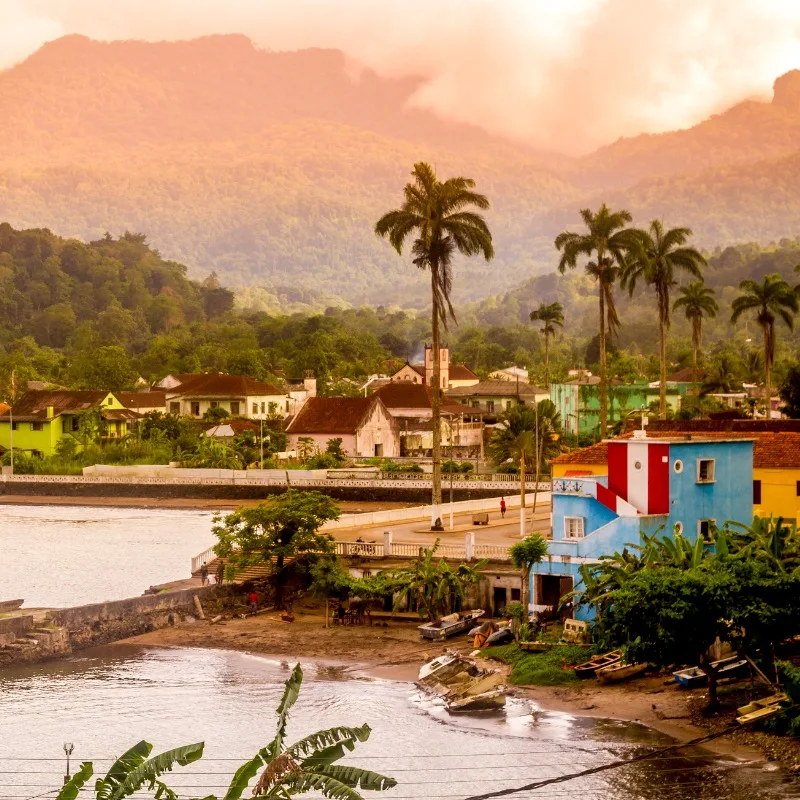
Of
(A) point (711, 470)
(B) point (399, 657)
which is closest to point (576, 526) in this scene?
(A) point (711, 470)

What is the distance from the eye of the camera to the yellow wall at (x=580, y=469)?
48469mm

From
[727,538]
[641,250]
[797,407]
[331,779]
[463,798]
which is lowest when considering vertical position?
[463,798]

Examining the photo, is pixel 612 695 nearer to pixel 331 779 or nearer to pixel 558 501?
pixel 558 501

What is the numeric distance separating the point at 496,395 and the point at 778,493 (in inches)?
2890

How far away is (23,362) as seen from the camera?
6230 inches

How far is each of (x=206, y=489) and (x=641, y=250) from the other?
3326cm

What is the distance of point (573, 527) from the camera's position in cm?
4084

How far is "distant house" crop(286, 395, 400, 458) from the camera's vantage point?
3799 inches

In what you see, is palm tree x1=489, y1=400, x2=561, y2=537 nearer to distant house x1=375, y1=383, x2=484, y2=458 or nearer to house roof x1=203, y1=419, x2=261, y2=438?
distant house x1=375, y1=383, x2=484, y2=458

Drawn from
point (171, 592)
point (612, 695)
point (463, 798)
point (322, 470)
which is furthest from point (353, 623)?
point (322, 470)

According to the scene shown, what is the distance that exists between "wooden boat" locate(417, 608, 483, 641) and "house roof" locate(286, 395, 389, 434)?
180 feet

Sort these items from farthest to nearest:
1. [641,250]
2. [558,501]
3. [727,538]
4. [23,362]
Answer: [23,362] < [641,250] < [558,501] < [727,538]

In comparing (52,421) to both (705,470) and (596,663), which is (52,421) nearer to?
(705,470)

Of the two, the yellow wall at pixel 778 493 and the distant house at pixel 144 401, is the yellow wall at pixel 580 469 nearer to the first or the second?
the yellow wall at pixel 778 493
